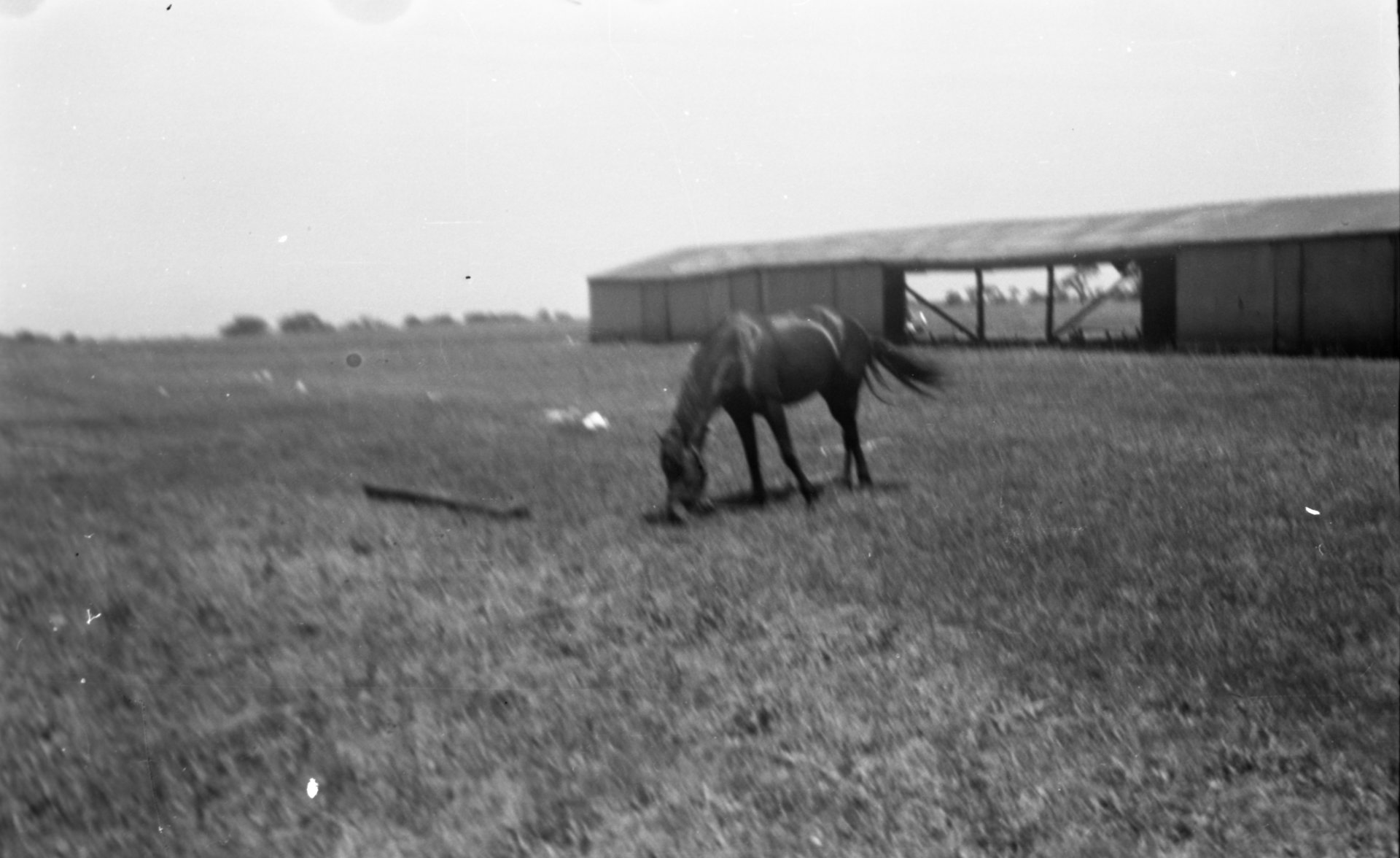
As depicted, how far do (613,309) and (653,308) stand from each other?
0.50 feet

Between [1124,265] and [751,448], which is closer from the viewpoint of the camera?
[1124,265]

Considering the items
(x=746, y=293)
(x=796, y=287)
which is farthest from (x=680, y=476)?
(x=796, y=287)

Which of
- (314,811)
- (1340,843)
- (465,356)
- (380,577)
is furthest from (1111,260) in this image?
(314,811)

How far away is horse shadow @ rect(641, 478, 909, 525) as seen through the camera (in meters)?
4.59

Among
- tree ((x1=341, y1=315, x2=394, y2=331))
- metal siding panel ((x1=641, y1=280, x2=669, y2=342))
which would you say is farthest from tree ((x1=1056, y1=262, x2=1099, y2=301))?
tree ((x1=341, y1=315, x2=394, y2=331))

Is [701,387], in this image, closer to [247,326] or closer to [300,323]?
[300,323]

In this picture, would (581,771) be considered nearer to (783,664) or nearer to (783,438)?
(783,664)

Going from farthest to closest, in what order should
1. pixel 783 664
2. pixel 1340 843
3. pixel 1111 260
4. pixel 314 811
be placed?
1. pixel 1111 260
2. pixel 783 664
3. pixel 314 811
4. pixel 1340 843

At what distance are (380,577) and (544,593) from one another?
64 centimetres

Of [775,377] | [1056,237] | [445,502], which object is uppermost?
[1056,237]

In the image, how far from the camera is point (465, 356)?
14.8ft

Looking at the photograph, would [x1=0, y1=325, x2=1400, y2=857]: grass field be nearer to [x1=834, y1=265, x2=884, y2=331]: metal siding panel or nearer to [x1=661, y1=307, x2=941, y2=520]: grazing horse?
[x1=661, y1=307, x2=941, y2=520]: grazing horse

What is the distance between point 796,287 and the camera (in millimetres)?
4676

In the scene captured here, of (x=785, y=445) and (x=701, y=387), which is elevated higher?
(x=701, y=387)
